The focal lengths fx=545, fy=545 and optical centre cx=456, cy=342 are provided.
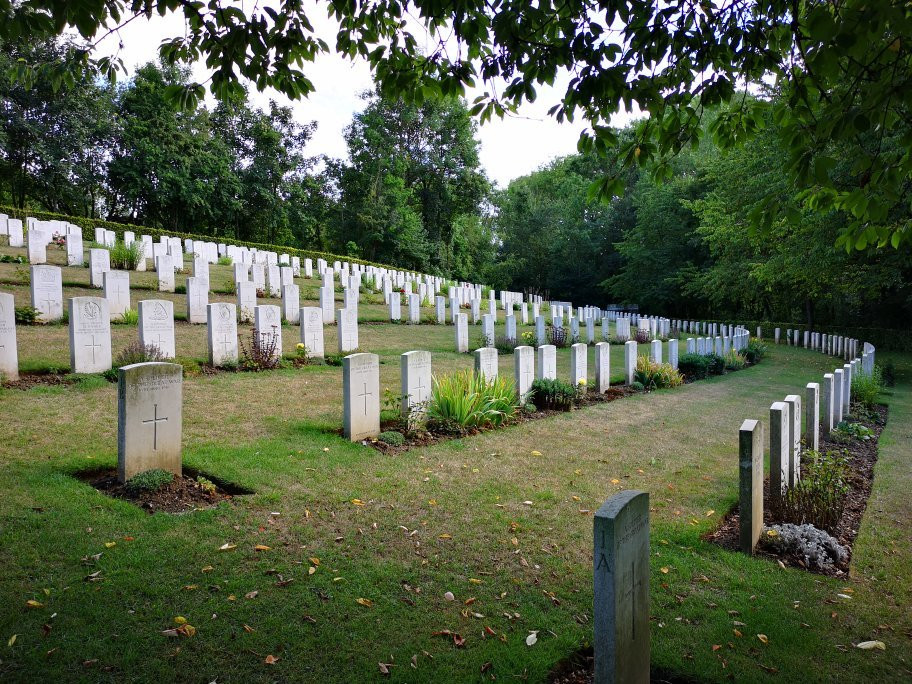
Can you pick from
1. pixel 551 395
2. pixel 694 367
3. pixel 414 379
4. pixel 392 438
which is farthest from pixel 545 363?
pixel 694 367

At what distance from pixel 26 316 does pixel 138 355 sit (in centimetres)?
368

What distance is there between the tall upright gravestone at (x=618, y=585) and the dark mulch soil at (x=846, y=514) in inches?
105

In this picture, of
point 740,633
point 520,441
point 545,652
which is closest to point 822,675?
point 740,633

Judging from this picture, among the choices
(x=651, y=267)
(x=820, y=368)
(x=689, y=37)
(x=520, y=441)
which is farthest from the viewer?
(x=651, y=267)

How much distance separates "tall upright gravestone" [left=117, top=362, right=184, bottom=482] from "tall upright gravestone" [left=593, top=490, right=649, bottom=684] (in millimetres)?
4292

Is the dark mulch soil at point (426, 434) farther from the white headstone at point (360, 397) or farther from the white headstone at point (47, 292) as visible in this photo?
the white headstone at point (47, 292)

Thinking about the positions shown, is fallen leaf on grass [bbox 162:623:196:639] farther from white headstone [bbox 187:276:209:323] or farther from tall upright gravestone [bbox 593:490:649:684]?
white headstone [bbox 187:276:209:323]

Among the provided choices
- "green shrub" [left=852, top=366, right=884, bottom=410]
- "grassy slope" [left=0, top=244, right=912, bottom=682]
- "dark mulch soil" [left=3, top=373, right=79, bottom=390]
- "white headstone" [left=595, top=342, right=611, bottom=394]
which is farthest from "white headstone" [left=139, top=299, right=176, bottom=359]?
"green shrub" [left=852, top=366, right=884, bottom=410]

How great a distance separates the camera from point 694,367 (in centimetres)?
1479

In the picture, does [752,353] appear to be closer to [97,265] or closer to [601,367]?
[601,367]

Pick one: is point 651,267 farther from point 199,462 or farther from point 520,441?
point 199,462

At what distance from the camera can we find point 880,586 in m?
4.14

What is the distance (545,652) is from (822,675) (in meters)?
1.56

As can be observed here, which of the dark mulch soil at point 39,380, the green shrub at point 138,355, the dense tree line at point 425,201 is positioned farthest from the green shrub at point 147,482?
the dense tree line at point 425,201
